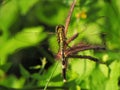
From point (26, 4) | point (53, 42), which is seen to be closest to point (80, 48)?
point (53, 42)

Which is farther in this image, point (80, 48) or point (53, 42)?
point (53, 42)

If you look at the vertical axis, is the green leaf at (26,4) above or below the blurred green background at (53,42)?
above

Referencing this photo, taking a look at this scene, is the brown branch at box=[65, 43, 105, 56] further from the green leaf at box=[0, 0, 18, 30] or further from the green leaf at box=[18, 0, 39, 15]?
the green leaf at box=[0, 0, 18, 30]

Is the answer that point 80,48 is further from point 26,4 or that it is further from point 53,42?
point 26,4

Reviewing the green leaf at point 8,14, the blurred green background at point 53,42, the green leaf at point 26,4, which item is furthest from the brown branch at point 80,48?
the green leaf at point 8,14

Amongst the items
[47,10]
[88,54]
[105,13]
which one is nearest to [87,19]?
[105,13]

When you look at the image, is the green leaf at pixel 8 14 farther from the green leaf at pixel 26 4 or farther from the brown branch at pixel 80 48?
the brown branch at pixel 80 48

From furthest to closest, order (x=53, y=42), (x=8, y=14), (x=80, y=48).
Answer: (x=8, y=14) < (x=53, y=42) < (x=80, y=48)

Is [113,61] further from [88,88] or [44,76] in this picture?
[44,76]
